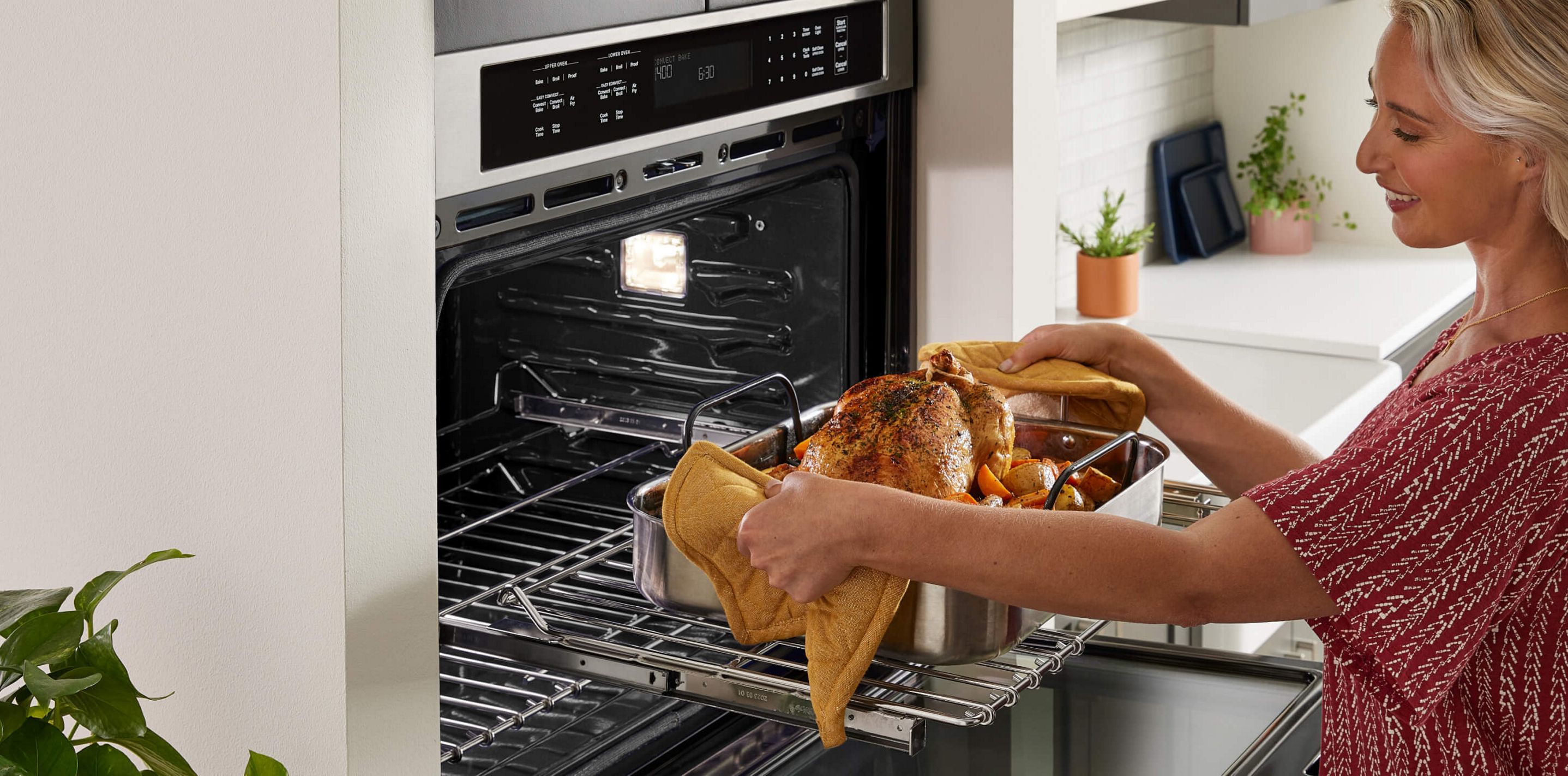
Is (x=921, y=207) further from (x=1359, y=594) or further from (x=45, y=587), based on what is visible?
(x=45, y=587)

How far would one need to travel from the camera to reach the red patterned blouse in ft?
3.05

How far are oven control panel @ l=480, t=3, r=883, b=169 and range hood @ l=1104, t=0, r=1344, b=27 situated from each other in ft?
4.05

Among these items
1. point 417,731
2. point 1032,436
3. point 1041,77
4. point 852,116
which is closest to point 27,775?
point 417,731

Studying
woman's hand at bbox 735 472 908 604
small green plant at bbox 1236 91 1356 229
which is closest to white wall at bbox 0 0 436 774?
woman's hand at bbox 735 472 908 604

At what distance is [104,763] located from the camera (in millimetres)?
913

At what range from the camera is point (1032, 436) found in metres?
1.19

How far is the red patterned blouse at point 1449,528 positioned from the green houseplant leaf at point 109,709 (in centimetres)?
70

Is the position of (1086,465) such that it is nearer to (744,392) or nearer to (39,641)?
(744,392)

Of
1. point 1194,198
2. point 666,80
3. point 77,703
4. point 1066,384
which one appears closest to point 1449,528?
point 1066,384

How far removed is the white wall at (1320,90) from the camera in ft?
10.6

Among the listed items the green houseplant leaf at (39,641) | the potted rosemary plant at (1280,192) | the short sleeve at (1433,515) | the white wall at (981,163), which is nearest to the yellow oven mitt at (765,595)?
the short sleeve at (1433,515)

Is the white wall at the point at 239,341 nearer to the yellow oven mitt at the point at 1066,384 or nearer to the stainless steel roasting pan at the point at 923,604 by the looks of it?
the stainless steel roasting pan at the point at 923,604

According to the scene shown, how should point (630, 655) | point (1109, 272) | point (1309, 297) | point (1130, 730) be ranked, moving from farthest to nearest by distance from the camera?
point (1309, 297)
point (1109, 272)
point (1130, 730)
point (630, 655)

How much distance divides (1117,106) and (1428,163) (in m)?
2.03
